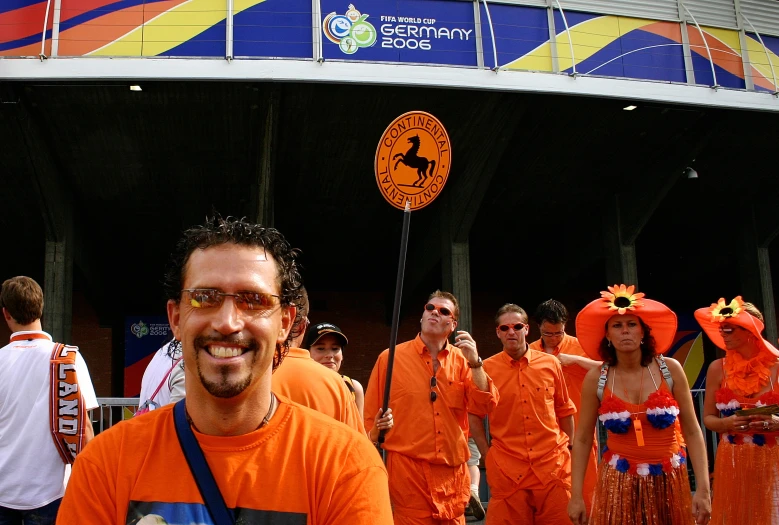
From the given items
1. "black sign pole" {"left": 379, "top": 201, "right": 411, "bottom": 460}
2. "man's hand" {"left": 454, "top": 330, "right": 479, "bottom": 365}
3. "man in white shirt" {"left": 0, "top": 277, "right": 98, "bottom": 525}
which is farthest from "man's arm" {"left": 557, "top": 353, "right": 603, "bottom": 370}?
"man in white shirt" {"left": 0, "top": 277, "right": 98, "bottom": 525}

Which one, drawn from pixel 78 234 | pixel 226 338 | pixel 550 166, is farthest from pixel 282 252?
pixel 78 234

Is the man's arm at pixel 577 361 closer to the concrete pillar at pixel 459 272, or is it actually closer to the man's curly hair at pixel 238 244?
the man's curly hair at pixel 238 244

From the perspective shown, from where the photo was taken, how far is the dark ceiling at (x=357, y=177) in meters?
10.5

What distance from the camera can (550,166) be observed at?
12.8m

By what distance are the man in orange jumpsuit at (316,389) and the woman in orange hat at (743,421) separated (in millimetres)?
3132

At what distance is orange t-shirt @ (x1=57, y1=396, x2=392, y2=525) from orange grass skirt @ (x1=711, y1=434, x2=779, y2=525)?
4051 millimetres

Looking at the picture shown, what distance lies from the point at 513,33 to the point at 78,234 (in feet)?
28.9

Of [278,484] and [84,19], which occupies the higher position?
[84,19]

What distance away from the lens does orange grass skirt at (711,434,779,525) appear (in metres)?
4.54

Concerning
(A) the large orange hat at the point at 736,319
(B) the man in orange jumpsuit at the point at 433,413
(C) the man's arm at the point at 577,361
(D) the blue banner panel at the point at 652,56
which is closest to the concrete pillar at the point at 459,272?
(D) the blue banner panel at the point at 652,56

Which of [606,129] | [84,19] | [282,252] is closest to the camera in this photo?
[282,252]

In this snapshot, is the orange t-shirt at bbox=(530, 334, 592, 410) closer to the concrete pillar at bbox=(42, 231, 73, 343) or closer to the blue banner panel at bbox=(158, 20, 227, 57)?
the blue banner panel at bbox=(158, 20, 227, 57)

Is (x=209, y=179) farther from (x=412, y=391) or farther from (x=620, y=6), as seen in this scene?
(x=412, y=391)

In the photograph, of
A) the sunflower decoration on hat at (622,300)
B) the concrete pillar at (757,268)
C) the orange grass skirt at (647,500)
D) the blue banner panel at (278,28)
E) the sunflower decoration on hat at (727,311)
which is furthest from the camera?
the concrete pillar at (757,268)
